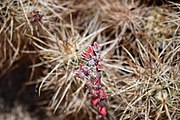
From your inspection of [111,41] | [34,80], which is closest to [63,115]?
[34,80]

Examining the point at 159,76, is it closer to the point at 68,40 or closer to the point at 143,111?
the point at 143,111

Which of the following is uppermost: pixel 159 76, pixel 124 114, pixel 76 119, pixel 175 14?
pixel 175 14

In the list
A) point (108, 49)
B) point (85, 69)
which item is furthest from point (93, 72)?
point (108, 49)

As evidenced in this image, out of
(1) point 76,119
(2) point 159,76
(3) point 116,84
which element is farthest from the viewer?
(1) point 76,119

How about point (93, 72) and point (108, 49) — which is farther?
point (108, 49)

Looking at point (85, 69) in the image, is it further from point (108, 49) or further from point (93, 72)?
point (108, 49)

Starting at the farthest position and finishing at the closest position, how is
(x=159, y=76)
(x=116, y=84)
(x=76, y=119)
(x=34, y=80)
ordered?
(x=34, y=80)
(x=76, y=119)
(x=116, y=84)
(x=159, y=76)

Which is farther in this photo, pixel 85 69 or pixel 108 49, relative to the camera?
pixel 108 49

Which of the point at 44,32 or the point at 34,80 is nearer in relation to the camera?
the point at 44,32
